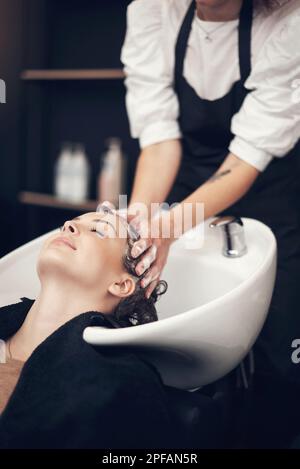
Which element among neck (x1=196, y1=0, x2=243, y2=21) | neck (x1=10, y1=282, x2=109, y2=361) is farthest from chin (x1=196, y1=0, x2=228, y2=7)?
neck (x1=10, y1=282, x2=109, y2=361)

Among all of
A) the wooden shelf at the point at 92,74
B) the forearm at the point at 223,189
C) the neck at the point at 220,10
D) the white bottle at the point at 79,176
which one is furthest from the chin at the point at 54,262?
the white bottle at the point at 79,176

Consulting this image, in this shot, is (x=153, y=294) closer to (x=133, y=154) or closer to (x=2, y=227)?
(x=2, y=227)

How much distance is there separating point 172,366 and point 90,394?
186 mm

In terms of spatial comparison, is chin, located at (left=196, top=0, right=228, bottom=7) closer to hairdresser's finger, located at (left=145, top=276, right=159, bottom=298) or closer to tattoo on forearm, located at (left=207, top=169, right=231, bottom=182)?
tattoo on forearm, located at (left=207, top=169, right=231, bottom=182)

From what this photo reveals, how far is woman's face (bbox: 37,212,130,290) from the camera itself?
1056mm

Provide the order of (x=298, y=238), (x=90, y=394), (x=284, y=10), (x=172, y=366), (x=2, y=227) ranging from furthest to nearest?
(x=2, y=227), (x=298, y=238), (x=284, y=10), (x=172, y=366), (x=90, y=394)

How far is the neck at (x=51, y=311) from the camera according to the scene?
1053 millimetres

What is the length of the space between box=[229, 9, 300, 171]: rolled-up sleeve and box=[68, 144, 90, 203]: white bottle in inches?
37.9

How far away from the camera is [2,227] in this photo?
149 cm

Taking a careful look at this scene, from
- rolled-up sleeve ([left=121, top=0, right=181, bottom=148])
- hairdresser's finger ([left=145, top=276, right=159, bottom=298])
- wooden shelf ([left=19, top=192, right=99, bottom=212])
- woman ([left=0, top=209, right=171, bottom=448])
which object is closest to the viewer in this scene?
woman ([left=0, top=209, right=171, bottom=448])

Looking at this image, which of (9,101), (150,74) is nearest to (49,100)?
(9,101)

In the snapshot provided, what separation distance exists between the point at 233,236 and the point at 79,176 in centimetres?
105

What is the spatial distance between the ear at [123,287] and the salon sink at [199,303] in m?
0.18

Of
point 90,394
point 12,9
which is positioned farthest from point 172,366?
point 12,9
